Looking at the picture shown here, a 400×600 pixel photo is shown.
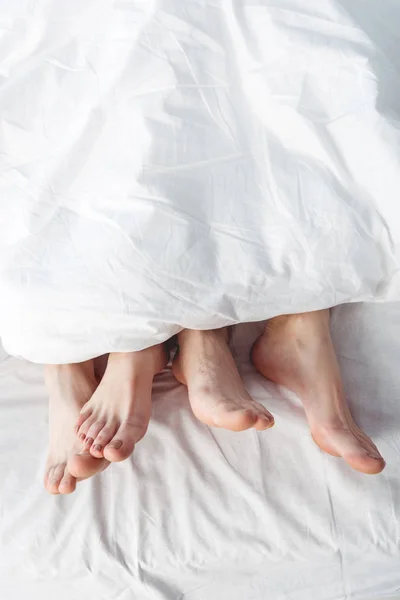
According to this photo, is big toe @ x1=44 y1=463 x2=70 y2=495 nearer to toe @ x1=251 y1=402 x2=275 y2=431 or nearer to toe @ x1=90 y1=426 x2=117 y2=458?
toe @ x1=90 y1=426 x2=117 y2=458

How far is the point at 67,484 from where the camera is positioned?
65cm

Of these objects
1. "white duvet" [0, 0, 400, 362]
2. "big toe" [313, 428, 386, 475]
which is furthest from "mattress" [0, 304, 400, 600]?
"white duvet" [0, 0, 400, 362]

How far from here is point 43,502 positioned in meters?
0.69

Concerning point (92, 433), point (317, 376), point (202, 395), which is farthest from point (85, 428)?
point (317, 376)

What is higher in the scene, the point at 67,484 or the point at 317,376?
the point at 317,376

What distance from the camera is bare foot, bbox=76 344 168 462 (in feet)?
2.15

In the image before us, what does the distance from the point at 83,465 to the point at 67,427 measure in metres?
0.09

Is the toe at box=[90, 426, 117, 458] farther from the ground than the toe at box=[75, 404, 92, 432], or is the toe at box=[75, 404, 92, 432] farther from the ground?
the toe at box=[90, 426, 117, 458]

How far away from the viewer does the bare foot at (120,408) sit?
66 cm

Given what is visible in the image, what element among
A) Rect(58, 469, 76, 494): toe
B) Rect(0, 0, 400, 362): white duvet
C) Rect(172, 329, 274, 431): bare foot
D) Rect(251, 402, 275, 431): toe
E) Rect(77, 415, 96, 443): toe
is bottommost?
Rect(58, 469, 76, 494): toe

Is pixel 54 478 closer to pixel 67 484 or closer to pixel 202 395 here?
pixel 67 484

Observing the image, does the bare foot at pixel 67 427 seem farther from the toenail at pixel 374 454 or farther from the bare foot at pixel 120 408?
the toenail at pixel 374 454

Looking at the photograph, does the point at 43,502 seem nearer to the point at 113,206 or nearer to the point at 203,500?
the point at 203,500

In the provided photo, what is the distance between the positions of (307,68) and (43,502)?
22.2 inches
